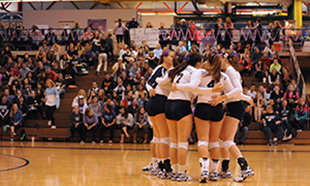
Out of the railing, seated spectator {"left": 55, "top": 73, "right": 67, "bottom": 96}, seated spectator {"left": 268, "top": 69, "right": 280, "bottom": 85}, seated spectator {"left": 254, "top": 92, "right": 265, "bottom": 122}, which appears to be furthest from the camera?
seated spectator {"left": 55, "top": 73, "right": 67, "bottom": 96}

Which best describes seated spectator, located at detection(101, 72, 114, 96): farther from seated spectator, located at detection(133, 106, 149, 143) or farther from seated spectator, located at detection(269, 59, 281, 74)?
seated spectator, located at detection(269, 59, 281, 74)

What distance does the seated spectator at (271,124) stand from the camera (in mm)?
12594

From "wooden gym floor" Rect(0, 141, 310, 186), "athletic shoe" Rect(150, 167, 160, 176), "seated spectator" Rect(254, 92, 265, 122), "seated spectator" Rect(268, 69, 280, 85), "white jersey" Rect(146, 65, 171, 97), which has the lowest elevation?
"wooden gym floor" Rect(0, 141, 310, 186)

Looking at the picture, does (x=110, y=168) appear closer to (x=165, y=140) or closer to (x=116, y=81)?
(x=165, y=140)

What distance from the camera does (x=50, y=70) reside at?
50.9 ft

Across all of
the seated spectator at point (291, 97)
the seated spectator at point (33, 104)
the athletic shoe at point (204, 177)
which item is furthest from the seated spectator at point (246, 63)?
the athletic shoe at point (204, 177)

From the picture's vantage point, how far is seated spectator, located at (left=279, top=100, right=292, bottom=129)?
12812mm

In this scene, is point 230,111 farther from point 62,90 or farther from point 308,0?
point 308,0

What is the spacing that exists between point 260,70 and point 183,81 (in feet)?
32.6

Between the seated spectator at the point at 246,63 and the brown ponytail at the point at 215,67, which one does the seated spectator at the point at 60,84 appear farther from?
the brown ponytail at the point at 215,67

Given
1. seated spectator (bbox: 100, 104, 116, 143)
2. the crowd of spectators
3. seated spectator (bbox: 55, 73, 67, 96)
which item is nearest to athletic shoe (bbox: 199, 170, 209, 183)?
the crowd of spectators

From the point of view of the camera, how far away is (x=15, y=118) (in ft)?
44.7

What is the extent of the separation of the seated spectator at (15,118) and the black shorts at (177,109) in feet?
28.7

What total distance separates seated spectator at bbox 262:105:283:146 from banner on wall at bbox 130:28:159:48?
648 cm
